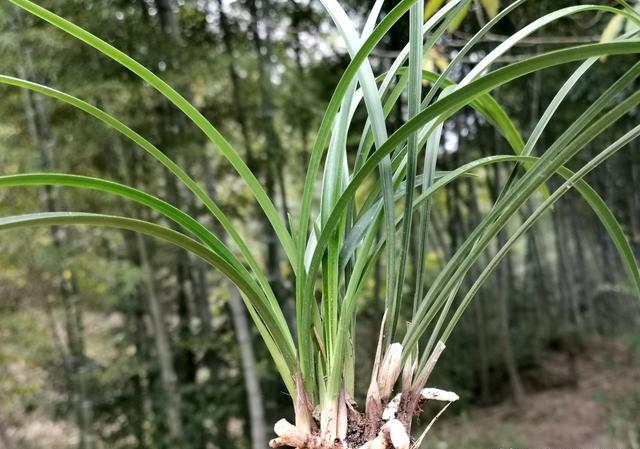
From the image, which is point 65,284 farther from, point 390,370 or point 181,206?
point 390,370

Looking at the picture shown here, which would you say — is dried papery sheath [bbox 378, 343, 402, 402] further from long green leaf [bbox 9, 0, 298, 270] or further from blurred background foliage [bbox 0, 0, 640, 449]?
blurred background foliage [bbox 0, 0, 640, 449]

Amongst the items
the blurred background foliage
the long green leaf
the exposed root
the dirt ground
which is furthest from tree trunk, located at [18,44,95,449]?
the exposed root

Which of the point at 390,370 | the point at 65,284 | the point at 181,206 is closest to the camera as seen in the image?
the point at 390,370

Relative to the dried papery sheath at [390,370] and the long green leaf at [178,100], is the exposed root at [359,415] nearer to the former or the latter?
the dried papery sheath at [390,370]

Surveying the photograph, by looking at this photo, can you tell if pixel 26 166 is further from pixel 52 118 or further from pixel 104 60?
pixel 104 60

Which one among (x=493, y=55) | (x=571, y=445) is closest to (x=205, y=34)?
(x=493, y=55)

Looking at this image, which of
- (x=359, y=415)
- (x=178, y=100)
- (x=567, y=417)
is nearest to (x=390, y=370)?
(x=359, y=415)

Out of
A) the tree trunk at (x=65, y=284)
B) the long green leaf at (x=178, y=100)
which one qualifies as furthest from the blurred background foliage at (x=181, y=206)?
the long green leaf at (x=178, y=100)
